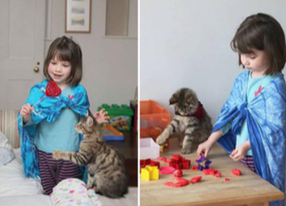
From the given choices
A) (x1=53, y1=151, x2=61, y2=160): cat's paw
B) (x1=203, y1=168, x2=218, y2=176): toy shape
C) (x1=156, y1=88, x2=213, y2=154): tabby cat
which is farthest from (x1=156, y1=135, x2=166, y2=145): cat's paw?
(x1=53, y1=151, x2=61, y2=160): cat's paw

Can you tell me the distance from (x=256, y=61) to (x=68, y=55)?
2.21 feet

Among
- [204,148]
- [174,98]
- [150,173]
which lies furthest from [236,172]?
[174,98]

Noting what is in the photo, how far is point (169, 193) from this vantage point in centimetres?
115

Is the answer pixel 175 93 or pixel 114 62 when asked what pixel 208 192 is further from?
pixel 114 62

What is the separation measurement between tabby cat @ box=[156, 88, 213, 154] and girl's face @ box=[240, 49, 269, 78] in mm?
254

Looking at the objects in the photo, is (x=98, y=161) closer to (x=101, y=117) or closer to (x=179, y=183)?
(x=101, y=117)

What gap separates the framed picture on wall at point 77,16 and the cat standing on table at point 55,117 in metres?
0.43

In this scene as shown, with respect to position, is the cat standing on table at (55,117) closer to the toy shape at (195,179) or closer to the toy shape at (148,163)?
the toy shape at (148,163)

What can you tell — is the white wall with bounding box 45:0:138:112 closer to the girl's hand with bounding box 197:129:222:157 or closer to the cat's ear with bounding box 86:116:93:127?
the cat's ear with bounding box 86:116:93:127

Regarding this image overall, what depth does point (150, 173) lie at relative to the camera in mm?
1240

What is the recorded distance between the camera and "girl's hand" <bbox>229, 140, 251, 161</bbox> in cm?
139

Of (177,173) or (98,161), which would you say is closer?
(177,173)

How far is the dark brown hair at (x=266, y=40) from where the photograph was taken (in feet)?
4.40

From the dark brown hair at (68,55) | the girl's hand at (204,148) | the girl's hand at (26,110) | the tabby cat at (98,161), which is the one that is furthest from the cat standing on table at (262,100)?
the girl's hand at (26,110)
